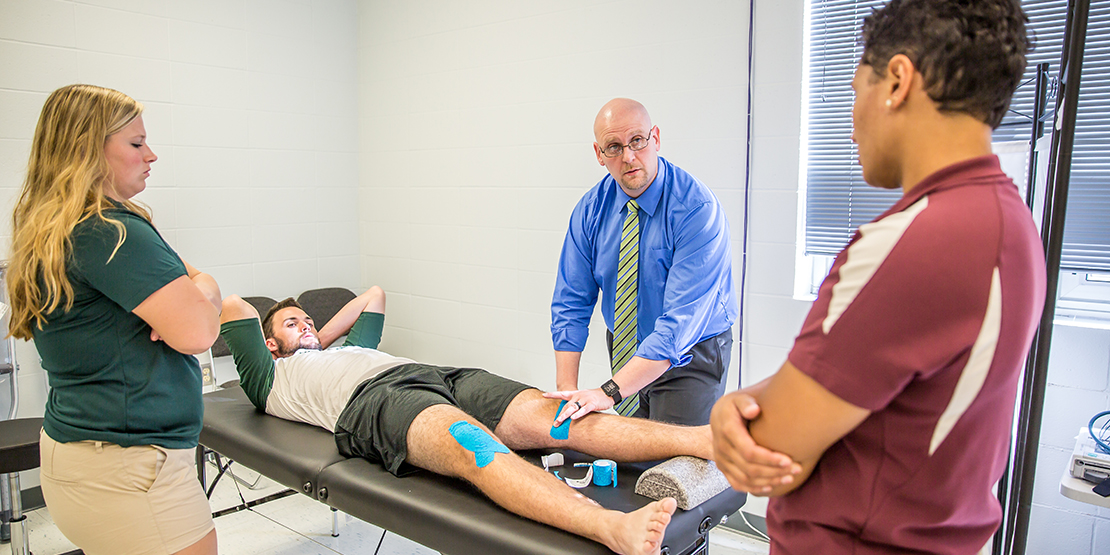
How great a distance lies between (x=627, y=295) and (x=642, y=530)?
101 centimetres

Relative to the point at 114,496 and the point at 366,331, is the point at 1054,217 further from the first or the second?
the point at 366,331

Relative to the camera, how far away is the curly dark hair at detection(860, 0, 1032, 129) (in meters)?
0.73

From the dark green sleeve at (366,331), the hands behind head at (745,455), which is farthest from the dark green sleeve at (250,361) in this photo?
the hands behind head at (745,455)

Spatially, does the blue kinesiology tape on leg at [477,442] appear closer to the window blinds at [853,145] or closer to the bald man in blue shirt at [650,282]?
the bald man in blue shirt at [650,282]

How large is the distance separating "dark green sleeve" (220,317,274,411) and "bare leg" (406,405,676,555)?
2.51ft

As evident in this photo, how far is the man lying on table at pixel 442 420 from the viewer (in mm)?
1601

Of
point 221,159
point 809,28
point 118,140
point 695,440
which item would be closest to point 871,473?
point 695,440

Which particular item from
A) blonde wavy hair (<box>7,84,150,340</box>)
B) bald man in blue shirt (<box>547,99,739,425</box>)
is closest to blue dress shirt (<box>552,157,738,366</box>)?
bald man in blue shirt (<box>547,99,739,425</box>)

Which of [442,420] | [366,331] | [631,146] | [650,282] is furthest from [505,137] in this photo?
[442,420]

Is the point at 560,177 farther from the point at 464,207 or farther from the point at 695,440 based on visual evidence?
the point at 695,440

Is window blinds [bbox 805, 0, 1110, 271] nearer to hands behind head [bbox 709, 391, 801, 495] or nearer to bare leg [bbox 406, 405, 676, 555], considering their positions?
bare leg [bbox 406, 405, 676, 555]

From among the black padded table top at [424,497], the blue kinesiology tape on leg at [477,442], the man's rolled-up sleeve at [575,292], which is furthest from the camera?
the man's rolled-up sleeve at [575,292]

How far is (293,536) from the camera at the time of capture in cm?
283

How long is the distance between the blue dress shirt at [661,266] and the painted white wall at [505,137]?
1.90 feet
